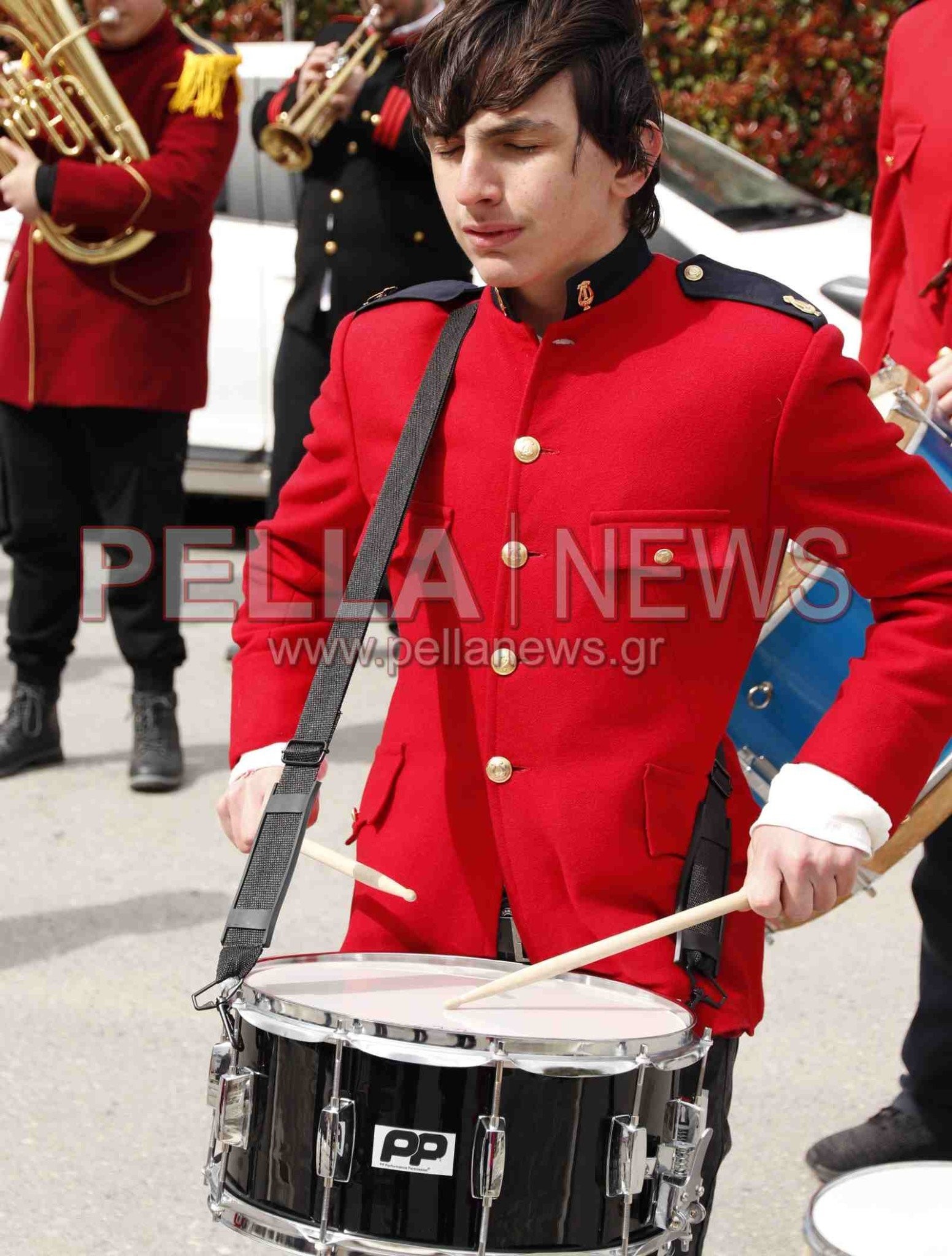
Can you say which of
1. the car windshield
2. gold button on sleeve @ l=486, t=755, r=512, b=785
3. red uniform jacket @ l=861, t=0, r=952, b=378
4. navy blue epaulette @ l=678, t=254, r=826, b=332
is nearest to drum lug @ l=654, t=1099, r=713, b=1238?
gold button on sleeve @ l=486, t=755, r=512, b=785

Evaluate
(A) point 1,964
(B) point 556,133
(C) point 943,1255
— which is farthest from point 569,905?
(A) point 1,964

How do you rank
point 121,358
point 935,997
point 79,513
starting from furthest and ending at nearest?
point 79,513, point 121,358, point 935,997

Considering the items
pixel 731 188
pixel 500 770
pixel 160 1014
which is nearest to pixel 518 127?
pixel 500 770

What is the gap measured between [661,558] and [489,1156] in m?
0.61

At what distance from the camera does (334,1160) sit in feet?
5.38

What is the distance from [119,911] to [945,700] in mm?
2739

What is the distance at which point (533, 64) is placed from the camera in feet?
5.70

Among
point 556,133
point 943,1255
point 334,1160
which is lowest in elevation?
point 943,1255

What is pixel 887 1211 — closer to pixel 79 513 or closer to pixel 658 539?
pixel 658 539

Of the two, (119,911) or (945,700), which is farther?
(119,911)

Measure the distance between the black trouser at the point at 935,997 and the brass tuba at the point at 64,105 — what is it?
2.69m

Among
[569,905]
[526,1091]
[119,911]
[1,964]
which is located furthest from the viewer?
[119,911]

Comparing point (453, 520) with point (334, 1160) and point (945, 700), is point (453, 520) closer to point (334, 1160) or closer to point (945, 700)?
point (945, 700)

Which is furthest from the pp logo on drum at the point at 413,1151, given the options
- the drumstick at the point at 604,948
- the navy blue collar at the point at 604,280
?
the navy blue collar at the point at 604,280
